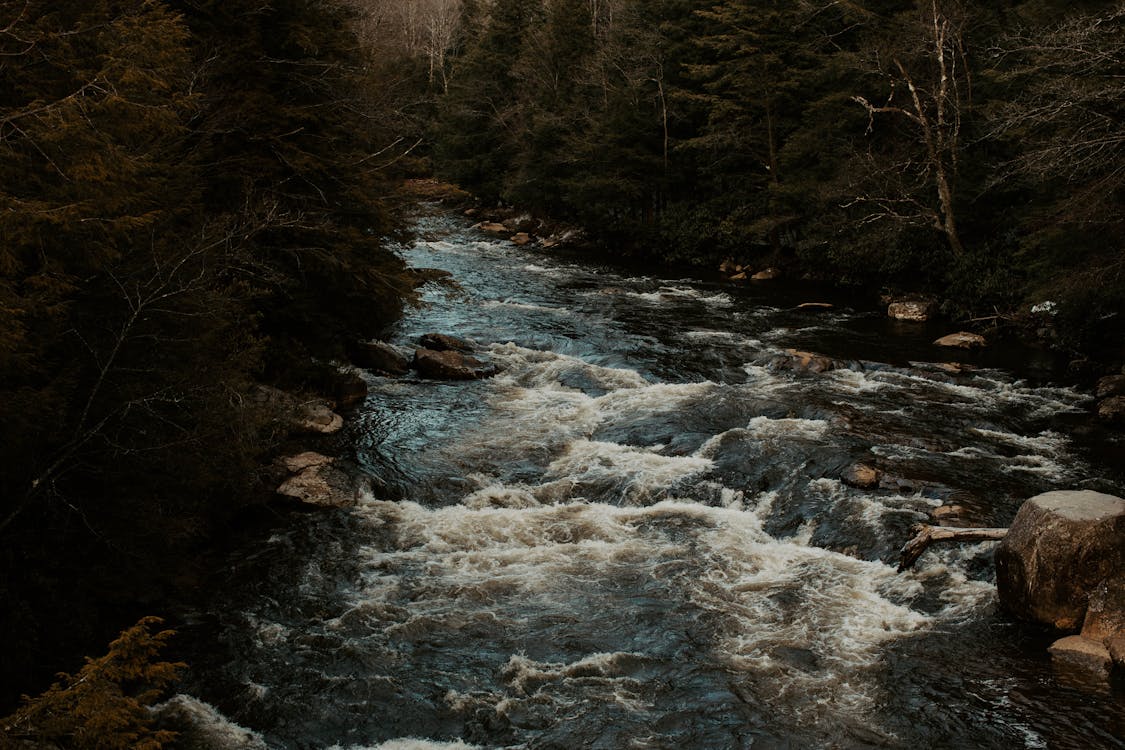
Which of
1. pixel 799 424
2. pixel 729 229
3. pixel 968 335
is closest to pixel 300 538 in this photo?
pixel 799 424

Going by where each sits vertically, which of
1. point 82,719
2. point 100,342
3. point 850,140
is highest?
point 850,140

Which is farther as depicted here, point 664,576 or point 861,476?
point 861,476

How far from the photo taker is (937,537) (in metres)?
9.74

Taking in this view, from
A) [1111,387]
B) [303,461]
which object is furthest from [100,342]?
[1111,387]

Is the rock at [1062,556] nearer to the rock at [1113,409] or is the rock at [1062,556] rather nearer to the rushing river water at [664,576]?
the rushing river water at [664,576]

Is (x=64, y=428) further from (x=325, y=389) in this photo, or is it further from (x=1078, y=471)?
(x=1078, y=471)

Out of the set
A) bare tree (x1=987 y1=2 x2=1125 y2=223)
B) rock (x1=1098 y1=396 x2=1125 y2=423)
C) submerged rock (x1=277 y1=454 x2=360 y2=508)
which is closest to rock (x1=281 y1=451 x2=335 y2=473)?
submerged rock (x1=277 y1=454 x2=360 y2=508)

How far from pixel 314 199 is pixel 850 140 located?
2002cm

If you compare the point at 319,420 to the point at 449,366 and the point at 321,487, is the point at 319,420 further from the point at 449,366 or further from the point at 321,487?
the point at 449,366

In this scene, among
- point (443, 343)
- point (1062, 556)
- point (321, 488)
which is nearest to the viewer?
point (1062, 556)

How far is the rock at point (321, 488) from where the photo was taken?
38.7 feet

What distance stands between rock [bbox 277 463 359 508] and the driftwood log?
772cm

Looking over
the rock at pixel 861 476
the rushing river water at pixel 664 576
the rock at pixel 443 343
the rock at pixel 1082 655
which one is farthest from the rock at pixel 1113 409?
the rock at pixel 443 343

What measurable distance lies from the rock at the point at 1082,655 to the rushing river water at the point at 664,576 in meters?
0.18
